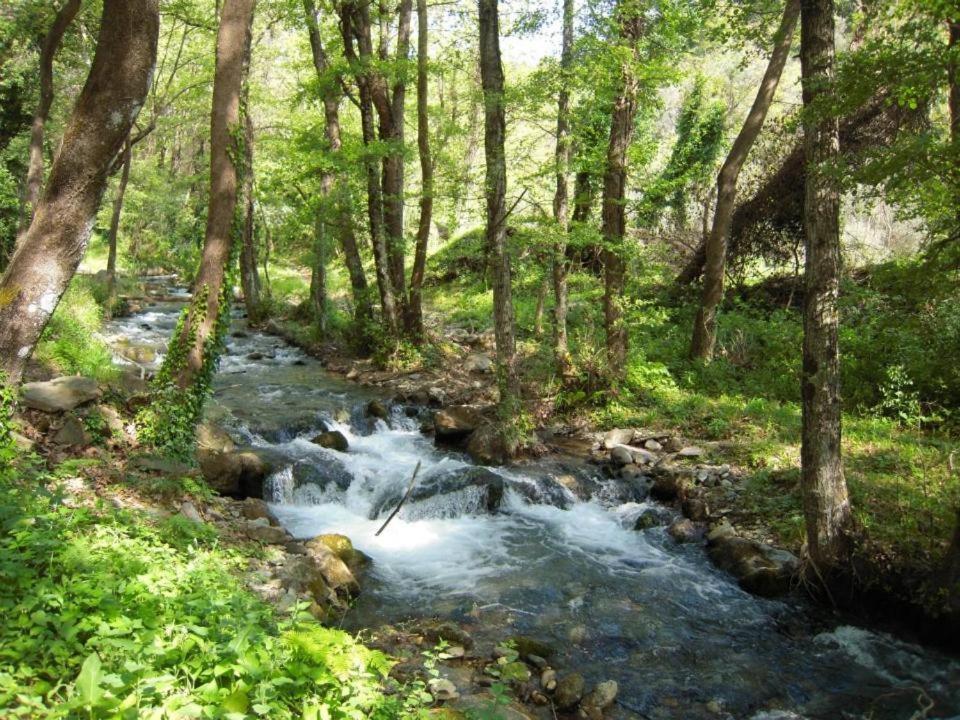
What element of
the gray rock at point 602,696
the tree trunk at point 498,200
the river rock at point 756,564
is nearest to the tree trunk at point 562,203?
the tree trunk at point 498,200

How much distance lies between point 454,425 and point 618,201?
5160mm

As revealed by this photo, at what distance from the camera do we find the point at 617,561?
8.10 metres

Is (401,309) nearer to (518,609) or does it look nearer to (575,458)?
(575,458)

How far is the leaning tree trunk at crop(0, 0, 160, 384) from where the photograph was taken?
18.1 ft

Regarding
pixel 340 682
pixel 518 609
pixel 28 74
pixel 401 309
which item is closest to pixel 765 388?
pixel 518 609

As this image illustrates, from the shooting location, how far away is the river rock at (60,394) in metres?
6.97

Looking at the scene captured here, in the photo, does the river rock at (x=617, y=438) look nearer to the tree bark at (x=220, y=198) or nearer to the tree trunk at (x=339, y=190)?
the tree bark at (x=220, y=198)

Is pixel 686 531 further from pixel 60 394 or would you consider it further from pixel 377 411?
pixel 60 394

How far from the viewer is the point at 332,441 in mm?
11008

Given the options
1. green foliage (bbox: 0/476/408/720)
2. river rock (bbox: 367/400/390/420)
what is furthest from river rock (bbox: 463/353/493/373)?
green foliage (bbox: 0/476/408/720)

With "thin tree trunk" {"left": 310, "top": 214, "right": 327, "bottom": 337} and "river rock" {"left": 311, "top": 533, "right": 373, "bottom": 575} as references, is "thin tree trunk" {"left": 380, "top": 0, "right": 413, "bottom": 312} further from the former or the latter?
"river rock" {"left": 311, "top": 533, "right": 373, "bottom": 575}

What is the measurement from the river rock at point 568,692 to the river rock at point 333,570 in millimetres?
2458

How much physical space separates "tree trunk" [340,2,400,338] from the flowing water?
433 cm

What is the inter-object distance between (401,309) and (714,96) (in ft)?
45.7
